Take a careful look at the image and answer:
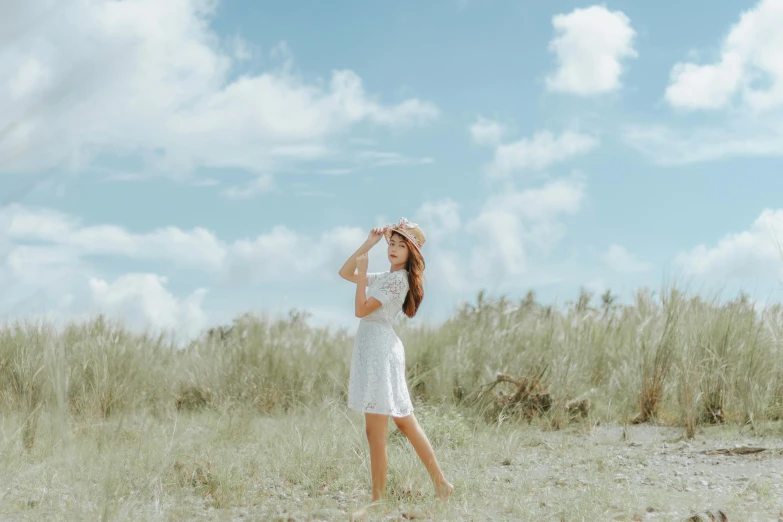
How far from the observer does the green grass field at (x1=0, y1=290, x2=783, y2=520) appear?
466cm

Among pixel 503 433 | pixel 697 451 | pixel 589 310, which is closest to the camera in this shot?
pixel 697 451

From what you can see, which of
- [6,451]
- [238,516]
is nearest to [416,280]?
[238,516]

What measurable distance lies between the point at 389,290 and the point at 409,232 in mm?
389

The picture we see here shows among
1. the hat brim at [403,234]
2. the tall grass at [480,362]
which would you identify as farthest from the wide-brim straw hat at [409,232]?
the tall grass at [480,362]

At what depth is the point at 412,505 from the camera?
4.36m

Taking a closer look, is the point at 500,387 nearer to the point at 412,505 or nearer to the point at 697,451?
the point at 697,451

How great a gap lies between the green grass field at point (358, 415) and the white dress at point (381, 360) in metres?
0.61

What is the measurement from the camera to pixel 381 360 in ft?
14.3

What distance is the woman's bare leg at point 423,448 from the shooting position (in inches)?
174

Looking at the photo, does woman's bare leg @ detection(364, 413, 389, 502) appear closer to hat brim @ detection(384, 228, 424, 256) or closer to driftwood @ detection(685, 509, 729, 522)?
hat brim @ detection(384, 228, 424, 256)

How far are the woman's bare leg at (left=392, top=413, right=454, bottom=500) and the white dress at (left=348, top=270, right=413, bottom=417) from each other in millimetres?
76

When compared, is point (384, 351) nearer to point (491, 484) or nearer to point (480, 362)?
point (491, 484)

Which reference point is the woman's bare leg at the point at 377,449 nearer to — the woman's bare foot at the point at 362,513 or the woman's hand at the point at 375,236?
the woman's bare foot at the point at 362,513

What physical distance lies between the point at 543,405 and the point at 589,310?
83.4 inches
